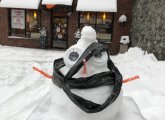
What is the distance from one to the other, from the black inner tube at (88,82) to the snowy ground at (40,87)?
1.91m

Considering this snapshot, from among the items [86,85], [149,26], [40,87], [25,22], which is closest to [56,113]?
[86,85]

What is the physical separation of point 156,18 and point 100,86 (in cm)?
899

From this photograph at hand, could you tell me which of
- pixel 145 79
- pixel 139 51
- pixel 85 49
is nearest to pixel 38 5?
pixel 139 51

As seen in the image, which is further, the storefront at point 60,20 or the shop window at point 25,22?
the shop window at point 25,22

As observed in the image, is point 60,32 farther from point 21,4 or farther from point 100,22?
point 21,4

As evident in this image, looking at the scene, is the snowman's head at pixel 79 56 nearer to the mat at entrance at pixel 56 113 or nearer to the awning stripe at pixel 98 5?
the mat at entrance at pixel 56 113

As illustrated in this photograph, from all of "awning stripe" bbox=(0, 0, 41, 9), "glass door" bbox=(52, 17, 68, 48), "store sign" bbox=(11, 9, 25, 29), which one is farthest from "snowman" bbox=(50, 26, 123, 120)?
"store sign" bbox=(11, 9, 25, 29)

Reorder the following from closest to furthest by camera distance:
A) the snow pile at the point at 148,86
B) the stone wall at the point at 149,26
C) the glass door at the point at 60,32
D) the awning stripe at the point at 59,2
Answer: the snow pile at the point at 148,86 < the stone wall at the point at 149,26 < the awning stripe at the point at 59,2 < the glass door at the point at 60,32

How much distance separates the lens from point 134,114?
4.13m

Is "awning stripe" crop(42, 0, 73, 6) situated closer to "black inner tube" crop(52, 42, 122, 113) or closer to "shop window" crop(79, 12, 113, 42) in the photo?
"shop window" crop(79, 12, 113, 42)

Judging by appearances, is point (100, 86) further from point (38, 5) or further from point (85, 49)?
point (38, 5)

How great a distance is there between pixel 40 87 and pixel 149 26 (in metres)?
6.88

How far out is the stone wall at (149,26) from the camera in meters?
11.0

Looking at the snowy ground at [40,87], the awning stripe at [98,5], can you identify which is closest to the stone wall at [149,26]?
the snowy ground at [40,87]
